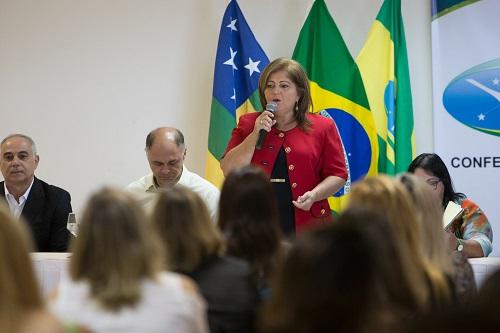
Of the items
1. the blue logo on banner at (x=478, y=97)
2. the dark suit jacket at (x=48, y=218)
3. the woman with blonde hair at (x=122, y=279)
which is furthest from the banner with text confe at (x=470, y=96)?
the woman with blonde hair at (x=122, y=279)

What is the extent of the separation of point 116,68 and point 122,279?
371 centimetres

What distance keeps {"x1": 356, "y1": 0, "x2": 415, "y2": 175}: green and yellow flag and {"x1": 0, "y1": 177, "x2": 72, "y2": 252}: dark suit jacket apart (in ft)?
6.59

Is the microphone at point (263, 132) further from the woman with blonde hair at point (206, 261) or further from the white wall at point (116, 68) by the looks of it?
the white wall at point (116, 68)

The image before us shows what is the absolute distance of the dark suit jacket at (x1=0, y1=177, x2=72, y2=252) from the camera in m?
4.13

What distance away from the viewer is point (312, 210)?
3574 millimetres

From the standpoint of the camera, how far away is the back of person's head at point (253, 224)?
2254mm

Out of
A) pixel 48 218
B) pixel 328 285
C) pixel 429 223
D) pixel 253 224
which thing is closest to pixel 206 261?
pixel 253 224

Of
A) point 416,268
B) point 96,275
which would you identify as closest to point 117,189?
point 96,275

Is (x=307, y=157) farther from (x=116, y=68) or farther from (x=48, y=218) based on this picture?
(x=116, y=68)

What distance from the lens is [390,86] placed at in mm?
5074

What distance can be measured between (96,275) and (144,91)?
363cm

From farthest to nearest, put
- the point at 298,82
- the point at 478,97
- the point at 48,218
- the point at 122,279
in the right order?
the point at 478,97, the point at 48,218, the point at 298,82, the point at 122,279

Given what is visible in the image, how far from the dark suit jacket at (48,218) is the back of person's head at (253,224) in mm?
2048

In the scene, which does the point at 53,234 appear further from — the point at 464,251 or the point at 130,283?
the point at 130,283
